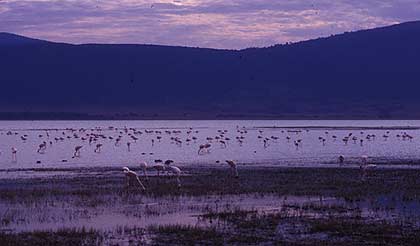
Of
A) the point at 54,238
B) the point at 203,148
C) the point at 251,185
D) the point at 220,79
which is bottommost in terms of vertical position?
the point at 54,238

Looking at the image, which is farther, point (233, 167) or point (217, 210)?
point (233, 167)

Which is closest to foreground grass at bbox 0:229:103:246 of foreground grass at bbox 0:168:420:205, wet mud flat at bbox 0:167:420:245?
wet mud flat at bbox 0:167:420:245

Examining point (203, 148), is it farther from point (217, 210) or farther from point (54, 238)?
point (54, 238)

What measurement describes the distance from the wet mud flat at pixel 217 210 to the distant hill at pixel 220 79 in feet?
376

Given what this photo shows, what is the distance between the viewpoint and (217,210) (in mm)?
21141

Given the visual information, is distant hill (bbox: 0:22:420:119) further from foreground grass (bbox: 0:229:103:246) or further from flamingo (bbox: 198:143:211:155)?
foreground grass (bbox: 0:229:103:246)

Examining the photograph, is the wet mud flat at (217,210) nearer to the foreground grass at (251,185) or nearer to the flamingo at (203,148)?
the foreground grass at (251,185)

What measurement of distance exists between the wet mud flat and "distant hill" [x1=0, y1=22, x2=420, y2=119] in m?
115

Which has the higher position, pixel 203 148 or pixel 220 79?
pixel 220 79

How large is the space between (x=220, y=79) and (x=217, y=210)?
150 meters

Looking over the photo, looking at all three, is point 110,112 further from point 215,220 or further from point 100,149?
point 215,220

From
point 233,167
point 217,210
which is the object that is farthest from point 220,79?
point 217,210

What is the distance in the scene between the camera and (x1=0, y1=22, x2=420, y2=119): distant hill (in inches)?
6004

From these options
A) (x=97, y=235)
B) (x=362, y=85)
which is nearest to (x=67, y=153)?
(x=97, y=235)
